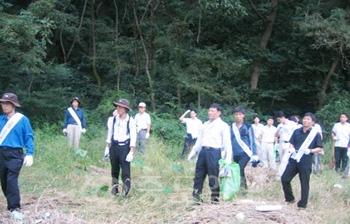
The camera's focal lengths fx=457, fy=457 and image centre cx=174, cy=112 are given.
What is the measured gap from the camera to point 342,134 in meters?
11.8

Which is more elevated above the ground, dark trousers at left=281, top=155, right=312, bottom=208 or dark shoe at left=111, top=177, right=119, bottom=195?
dark trousers at left=281, top=155, right=312, bottom=208

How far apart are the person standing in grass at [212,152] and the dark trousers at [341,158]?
5.84 m

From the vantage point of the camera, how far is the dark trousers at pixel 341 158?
1198 cm

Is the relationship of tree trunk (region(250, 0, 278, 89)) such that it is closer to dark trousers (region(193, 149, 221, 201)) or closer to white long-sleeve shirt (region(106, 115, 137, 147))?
white long-sleeve shirt (region(106, 115, 137, 147))

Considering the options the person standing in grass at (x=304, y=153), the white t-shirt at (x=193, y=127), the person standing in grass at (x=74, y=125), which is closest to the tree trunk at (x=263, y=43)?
the white t-shirt at (x=193, y=127)

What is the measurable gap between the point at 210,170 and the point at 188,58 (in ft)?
44.2

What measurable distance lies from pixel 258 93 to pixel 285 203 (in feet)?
48.8

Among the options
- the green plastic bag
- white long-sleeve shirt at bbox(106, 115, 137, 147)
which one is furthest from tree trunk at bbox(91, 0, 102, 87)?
the green plastic bag

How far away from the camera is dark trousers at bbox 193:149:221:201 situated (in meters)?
7.14

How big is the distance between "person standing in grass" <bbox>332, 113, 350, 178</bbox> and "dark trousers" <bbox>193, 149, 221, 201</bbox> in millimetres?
5620

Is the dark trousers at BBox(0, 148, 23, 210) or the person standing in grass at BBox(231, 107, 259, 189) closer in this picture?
the dark trousers at BBox(0, 148, 23, 210)

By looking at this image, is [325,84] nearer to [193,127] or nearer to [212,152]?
[193,127]

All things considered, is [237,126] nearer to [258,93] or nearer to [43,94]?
[43,94]

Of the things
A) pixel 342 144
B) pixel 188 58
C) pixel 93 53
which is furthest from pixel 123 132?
pixel 93 53
